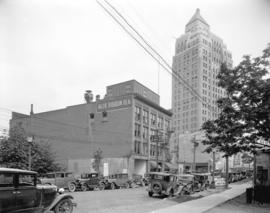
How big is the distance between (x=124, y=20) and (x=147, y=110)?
4400cm

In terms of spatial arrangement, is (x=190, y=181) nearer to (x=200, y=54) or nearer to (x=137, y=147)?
(x=200, y=54)

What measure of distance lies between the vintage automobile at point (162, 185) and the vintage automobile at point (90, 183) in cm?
784

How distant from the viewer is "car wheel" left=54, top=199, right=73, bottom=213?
444 inches

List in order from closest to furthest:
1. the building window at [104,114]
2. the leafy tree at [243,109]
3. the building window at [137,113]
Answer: the leafy tree at [243,109] → the building window at [137,113] → the building window at [104,114]

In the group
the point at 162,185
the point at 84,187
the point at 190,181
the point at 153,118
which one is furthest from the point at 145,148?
the point at 162,185

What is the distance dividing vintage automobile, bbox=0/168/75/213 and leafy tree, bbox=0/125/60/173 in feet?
80.2

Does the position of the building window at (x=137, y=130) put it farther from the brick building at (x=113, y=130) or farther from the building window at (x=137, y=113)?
the building window at (x=137, y=113)

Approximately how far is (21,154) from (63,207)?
25815 mm

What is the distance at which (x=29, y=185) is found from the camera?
9953mm

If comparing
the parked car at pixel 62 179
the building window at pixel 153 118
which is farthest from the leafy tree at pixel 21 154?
the building window at pixel 153 118

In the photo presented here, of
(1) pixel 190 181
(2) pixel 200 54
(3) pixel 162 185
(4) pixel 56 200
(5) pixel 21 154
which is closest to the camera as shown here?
(4) pixel 56 200

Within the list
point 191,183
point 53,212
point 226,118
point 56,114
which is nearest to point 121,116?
point 56,114

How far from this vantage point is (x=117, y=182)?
3139cm

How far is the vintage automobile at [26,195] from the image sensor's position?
8.95 m
